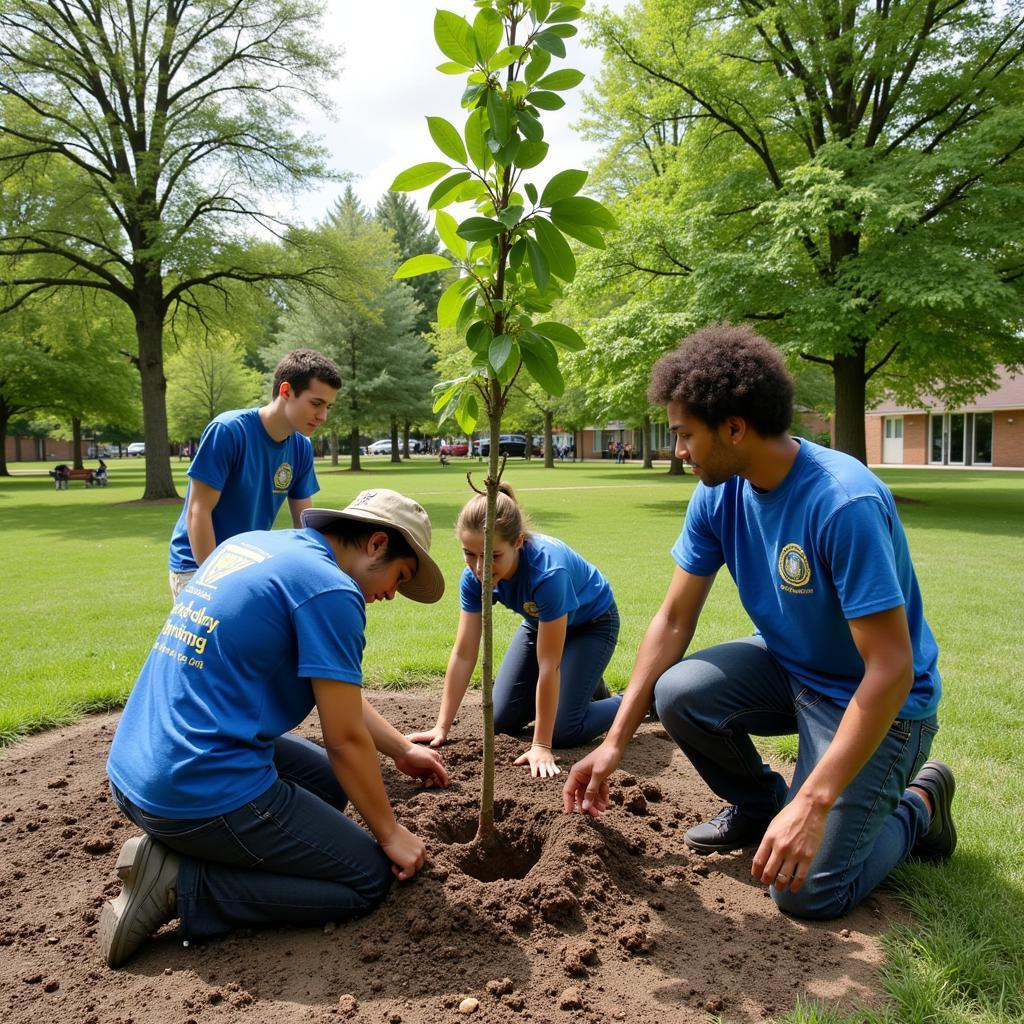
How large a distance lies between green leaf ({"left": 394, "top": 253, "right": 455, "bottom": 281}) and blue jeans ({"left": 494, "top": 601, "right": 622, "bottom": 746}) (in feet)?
7.86

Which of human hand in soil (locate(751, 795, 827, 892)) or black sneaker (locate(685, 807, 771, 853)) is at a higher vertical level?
human hand in soil (locate(751, 795, 827, 892))

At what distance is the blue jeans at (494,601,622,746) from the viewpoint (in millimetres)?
4230

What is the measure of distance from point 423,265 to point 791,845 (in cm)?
204

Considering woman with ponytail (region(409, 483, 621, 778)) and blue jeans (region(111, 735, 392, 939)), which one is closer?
blue jeans (region(111, 735, 392, 939))

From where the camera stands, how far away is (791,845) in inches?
88.6

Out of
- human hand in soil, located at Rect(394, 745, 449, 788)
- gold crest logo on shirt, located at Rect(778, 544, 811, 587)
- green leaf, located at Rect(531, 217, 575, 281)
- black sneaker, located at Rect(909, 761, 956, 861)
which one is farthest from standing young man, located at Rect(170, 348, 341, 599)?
black sneaker, located at Rect(909, 761, 956, 861)

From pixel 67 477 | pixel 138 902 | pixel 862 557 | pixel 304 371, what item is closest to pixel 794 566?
pixel 862 557

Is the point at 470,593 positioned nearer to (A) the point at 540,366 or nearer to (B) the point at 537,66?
(A) the point at 540,366

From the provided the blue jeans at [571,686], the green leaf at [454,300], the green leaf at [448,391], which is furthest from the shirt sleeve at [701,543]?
the blue jeans at [571,686]

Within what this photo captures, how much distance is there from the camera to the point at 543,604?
3.79 metres

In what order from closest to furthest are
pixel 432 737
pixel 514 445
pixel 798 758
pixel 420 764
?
pixel 798 758 → pixel 420 764 → pixel 432 737 → pixel 514 445

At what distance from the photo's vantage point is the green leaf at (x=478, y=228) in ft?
7.41

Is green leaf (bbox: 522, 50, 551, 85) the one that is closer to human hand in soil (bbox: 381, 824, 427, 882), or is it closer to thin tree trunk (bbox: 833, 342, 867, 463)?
human hand in soil (bbox: 381, 824, 427, 882)

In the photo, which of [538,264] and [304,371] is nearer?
[538,264]
